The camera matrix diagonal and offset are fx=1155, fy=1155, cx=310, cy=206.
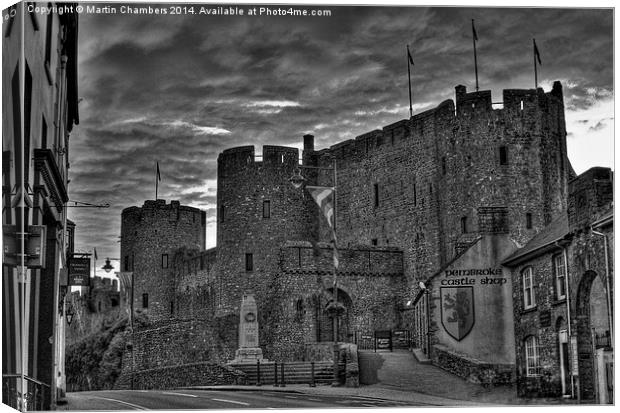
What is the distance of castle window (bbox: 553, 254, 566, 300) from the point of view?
2336 cm

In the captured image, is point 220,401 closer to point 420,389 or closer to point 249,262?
point 420,389

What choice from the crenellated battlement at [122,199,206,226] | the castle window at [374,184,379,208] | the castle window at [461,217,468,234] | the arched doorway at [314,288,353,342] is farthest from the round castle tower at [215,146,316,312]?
the castle window at [461,217,468,234]

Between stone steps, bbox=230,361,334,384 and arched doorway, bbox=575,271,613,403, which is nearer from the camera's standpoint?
arched doorway, bbox=575,271,613,403

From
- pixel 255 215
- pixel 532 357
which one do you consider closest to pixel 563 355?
pixel 532 357

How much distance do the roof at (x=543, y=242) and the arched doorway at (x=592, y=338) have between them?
5.04ft

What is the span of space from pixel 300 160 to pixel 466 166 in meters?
6.21

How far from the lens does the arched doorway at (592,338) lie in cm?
2014

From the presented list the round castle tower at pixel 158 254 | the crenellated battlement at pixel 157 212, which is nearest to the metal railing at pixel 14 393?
the crenellated battlement at pixel 157 212

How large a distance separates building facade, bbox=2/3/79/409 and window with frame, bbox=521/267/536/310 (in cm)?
1011

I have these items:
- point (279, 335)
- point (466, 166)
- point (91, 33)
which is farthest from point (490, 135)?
point (91, 33)

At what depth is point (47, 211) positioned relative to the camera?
65.0 feet

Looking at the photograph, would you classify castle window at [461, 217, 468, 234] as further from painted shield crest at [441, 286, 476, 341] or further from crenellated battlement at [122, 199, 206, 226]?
crenellated battlement at [122, 199, 206, 226]

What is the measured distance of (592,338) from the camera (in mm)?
21500

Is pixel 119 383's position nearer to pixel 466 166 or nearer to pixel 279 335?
pixel 279 335
